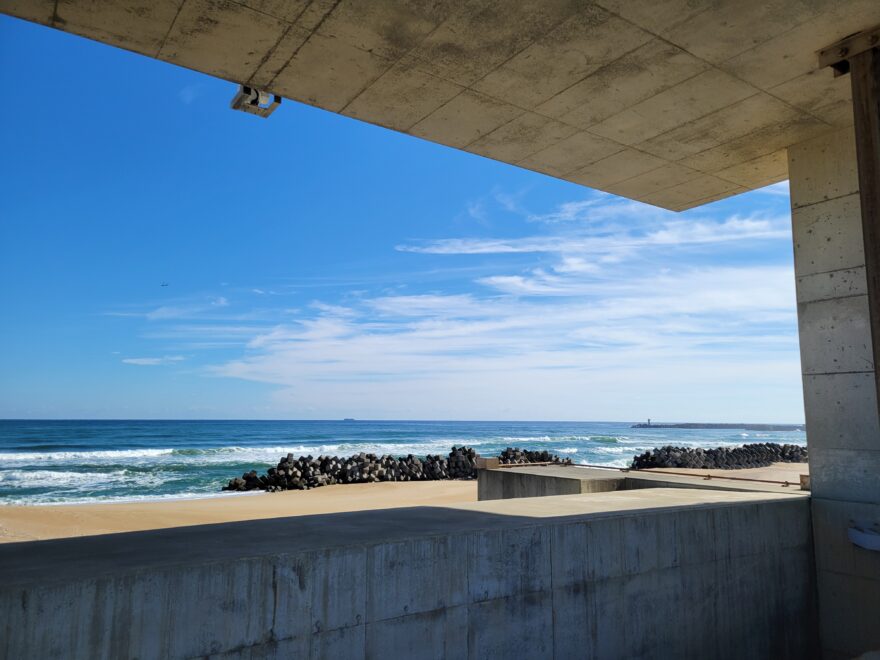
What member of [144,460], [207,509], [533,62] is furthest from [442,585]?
[144,460]

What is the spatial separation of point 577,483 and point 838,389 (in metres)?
4.18

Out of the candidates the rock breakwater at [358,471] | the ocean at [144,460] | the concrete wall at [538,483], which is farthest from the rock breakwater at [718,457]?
the concrete wall at [538,483]

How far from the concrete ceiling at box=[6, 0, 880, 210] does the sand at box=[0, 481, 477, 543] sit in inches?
307

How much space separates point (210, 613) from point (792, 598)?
613 cm

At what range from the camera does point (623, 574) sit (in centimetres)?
511

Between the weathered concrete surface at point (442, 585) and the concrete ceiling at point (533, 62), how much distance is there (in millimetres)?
3824

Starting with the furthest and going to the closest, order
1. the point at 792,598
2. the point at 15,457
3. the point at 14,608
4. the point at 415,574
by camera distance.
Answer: the point at 15,457
the point at 792,598
the point at 415,574
the point at 14,608

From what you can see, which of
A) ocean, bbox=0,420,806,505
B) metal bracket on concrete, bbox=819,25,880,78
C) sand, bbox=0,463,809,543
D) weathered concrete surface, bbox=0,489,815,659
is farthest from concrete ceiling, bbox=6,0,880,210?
ocean, bbox=0,420,806,505

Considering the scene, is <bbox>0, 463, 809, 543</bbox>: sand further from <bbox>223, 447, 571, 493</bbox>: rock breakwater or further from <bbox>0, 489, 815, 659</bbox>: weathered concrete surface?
<bbox>0, 489, 815, 659</bbox>: weathered concrete surface

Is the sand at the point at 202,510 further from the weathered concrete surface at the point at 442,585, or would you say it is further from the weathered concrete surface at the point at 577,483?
the weathered concrete surface at the point at 442,585

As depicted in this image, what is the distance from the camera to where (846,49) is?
5.07 meters

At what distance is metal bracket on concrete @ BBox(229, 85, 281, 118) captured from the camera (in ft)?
18.5

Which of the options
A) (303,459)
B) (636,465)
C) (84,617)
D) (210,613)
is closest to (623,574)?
(210,613)

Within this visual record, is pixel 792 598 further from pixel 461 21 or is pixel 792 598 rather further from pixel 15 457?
pixel 15 457
